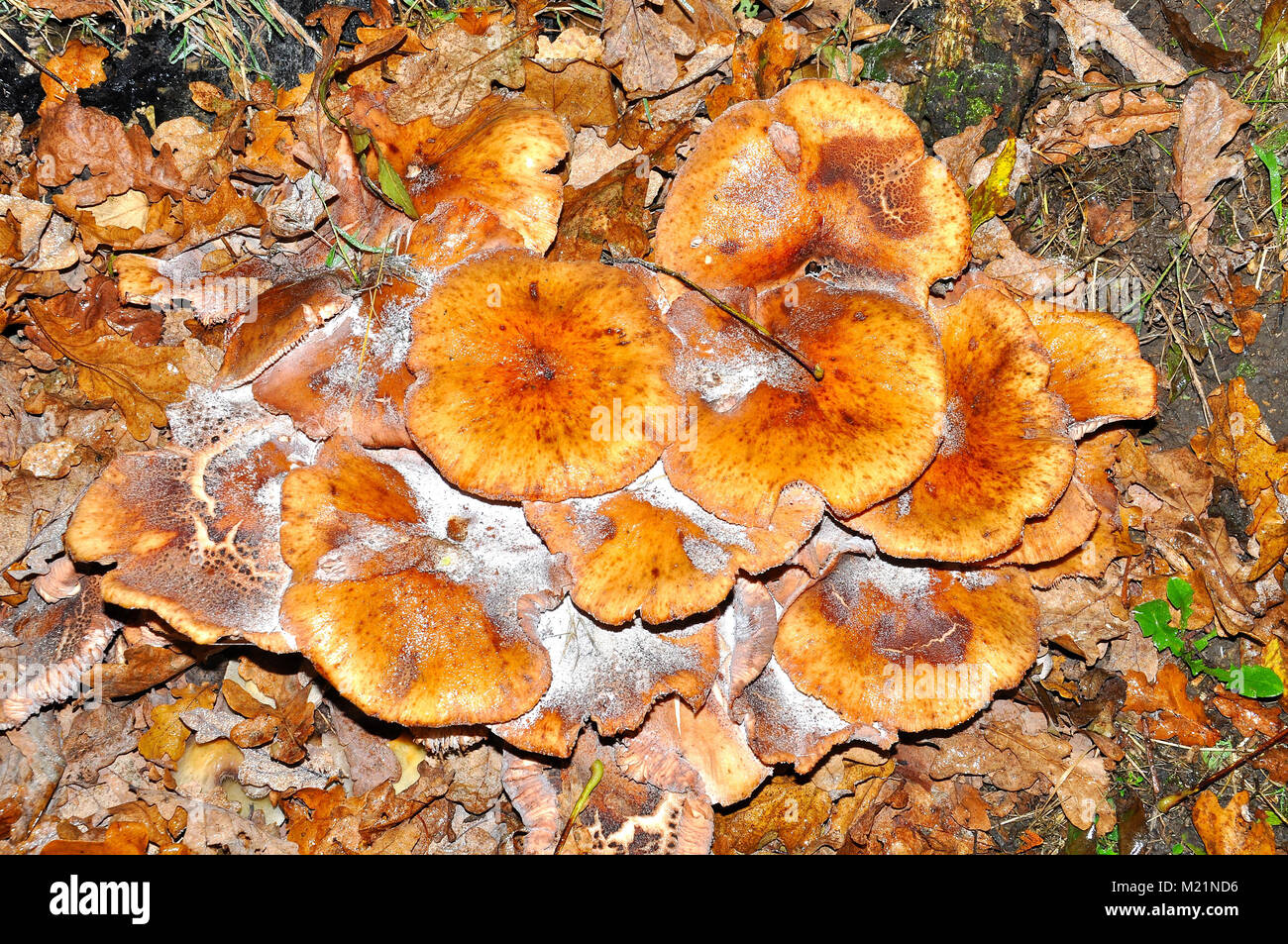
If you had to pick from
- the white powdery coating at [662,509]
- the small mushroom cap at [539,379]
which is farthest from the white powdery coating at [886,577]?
the small mushroom cap at [539,379]

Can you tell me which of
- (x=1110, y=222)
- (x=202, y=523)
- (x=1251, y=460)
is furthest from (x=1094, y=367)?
(x=202, y=523)

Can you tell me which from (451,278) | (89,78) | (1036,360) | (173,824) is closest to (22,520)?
(173,824)

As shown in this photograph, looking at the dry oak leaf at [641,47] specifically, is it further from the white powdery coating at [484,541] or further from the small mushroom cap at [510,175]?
the white powdery coating at [484,541]

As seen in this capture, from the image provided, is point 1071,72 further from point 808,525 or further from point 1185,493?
point 808,525

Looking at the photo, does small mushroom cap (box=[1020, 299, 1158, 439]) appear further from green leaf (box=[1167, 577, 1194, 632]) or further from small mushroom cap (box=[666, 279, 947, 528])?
green leaf (box=[1167, 577, 1194, 632])

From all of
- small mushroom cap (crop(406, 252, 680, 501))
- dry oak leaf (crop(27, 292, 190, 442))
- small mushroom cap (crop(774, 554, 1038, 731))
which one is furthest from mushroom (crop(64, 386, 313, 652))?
small mushroom cap (crop(774, 554, 1038, 731))
